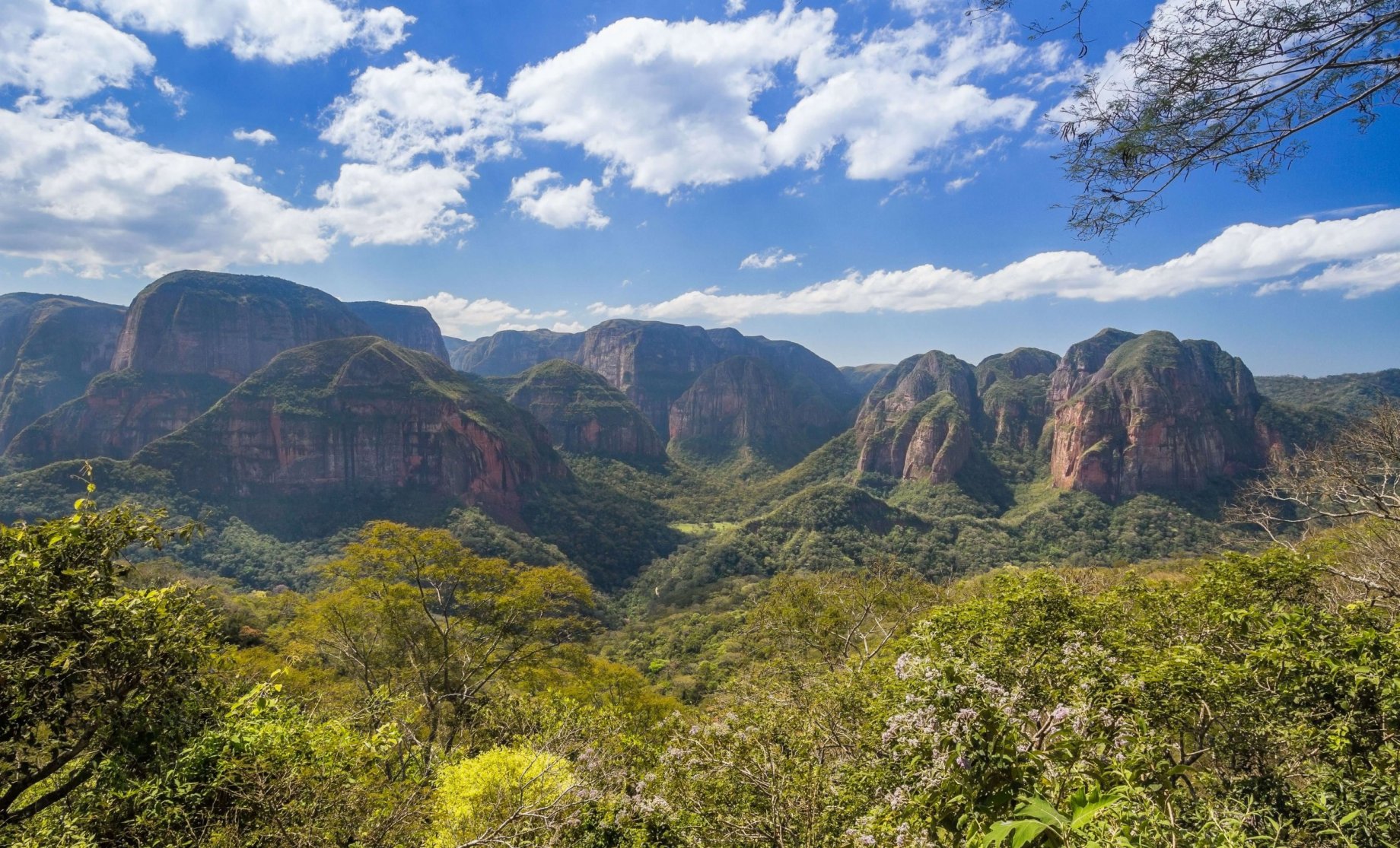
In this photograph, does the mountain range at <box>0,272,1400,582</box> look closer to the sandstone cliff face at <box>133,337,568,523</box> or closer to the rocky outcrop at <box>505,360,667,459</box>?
the sandstone cliff face at <box>133,337,568,523</box>

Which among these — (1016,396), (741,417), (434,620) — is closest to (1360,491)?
(434,620)

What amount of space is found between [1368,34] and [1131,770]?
686cm

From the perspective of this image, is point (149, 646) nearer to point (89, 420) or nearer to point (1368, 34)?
point (1368, 34)

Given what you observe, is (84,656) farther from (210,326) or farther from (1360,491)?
(210,326)

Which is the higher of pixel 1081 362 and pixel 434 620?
pixel 1081 362

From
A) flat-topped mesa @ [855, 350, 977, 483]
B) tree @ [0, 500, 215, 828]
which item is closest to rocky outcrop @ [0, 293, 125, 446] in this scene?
tree @ [0, 500, 215, 828]

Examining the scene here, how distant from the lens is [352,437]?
88.8 m

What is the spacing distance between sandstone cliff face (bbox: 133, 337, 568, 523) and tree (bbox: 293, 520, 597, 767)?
226 feet

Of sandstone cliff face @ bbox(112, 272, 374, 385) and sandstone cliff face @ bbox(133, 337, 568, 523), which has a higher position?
sandstone cliff face @ bbox(112, 272, 374, 385)

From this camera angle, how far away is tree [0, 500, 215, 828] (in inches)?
195

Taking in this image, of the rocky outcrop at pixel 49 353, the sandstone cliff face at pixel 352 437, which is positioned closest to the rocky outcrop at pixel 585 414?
the sandstone cliff face at pixel 352 437

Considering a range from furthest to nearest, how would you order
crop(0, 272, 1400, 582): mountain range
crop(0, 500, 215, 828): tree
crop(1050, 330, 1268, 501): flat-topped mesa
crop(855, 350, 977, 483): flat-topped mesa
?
crop(855, 350, 977, 483): flat-topped mesa, crop(1050, 330, 1268, 501): flat-topped mesa, crop(0, 272, 1400, 582): mountain range, crop(0, 500, 215, 828): tree

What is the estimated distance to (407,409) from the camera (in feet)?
300

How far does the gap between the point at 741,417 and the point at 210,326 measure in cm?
13574
